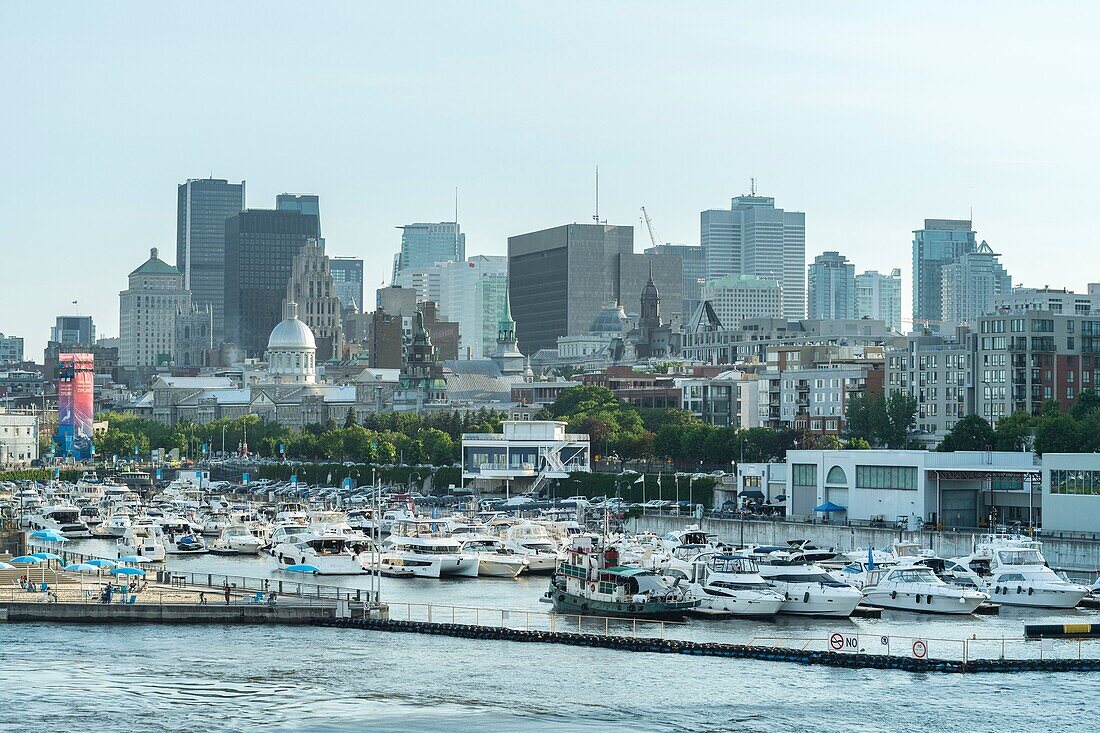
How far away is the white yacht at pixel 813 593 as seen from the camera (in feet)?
283

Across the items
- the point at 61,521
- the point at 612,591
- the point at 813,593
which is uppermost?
the point at 612,591

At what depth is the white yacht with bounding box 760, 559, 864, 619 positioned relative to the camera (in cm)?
8619

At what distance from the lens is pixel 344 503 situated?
173 meters

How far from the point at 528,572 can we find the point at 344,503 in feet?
209

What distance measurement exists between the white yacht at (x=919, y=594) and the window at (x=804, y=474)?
33.6 meters

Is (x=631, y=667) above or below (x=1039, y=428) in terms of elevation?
below

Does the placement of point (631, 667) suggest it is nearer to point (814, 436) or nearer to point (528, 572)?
point (528, 572)

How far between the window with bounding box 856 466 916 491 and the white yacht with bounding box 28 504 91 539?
54957 millimetres

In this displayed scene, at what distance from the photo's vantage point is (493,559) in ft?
358

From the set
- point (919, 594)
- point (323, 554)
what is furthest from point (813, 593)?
point (323, 554)

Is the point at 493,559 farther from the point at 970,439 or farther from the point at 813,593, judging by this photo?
the point at 970,439

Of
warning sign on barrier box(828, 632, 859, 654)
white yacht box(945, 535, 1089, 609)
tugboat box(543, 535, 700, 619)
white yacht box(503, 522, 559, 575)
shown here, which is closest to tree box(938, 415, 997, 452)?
white yacht box(503, 522, 559, 575)

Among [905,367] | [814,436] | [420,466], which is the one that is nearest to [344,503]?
[420,466]

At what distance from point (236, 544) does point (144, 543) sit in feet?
24.6
